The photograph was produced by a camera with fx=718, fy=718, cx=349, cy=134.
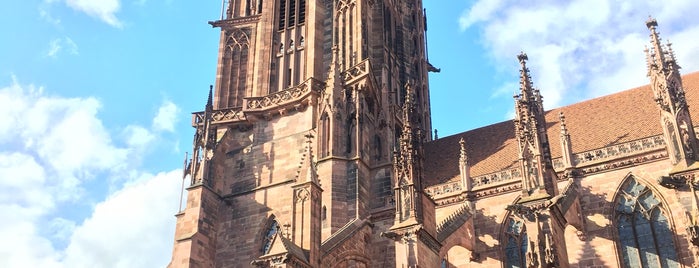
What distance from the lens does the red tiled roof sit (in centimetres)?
1997

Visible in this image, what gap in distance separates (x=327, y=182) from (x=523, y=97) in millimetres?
5714

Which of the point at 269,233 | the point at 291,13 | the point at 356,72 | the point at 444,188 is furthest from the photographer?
the point at 291,13

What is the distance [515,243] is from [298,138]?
7099 mm

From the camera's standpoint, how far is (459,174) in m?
21.5

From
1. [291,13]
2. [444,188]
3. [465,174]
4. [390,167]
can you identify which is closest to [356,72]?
[390,167]

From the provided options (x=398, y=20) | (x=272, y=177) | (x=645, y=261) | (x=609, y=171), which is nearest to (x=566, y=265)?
(x=645, y=261)

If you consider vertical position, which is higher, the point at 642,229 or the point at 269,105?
the point at 269,105

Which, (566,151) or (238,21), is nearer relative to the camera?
(566,151)

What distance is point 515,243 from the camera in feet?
61.7

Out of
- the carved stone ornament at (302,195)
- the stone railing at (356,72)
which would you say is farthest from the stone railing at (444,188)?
the carved stone ornament at (302,195)

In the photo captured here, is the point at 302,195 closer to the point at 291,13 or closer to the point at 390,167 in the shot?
the point at 390,167

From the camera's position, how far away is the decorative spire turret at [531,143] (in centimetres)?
1524

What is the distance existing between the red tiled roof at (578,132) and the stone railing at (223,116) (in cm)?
629

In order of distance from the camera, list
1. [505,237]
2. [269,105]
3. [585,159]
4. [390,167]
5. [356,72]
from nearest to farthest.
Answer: [505,237], [585,159], [390,167], [356,72], [269,105]
